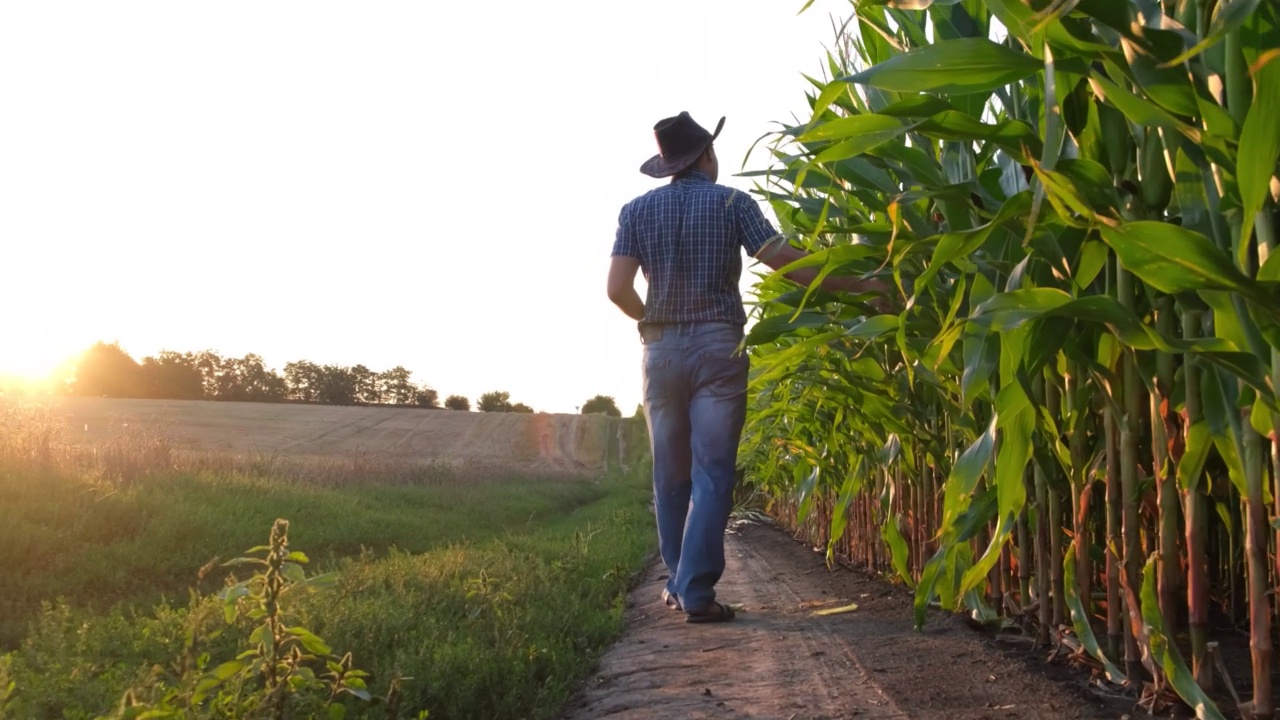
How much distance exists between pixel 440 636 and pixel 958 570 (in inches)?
61.1

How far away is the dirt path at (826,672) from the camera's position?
212 centimetres

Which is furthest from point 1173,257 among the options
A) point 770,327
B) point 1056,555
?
point 770,327

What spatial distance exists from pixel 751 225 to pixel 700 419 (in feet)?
2.53

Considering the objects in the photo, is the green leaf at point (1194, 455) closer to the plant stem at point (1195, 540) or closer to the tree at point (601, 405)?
the plant stem at point (1195, 540)

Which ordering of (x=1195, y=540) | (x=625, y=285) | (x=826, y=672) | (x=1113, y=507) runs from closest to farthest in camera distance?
1. (x=1195, y=540)
2. (x=1113, y=507)
3. (x=826, y=672)
4. (x=625, y=285)

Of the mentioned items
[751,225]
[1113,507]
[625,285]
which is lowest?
[1113,507]

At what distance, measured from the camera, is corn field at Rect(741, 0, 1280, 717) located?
1396 mm

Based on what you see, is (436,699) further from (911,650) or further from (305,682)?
(911,650)

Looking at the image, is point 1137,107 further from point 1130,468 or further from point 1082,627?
point 1082,627

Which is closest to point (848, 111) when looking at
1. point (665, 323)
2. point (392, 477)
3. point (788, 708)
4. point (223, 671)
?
point (665, 323)

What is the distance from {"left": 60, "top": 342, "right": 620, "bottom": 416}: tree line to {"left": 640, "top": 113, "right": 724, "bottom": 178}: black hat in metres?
53.1

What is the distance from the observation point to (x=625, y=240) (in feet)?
13.5

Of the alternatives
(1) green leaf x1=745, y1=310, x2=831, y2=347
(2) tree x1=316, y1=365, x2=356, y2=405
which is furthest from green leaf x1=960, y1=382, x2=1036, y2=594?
(2) tree x1=316, y1=365, x2=356, y2=405

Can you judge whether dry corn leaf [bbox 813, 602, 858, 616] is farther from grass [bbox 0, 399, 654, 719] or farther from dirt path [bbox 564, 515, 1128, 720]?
grass [bbox 0, 399, 654, 719]
